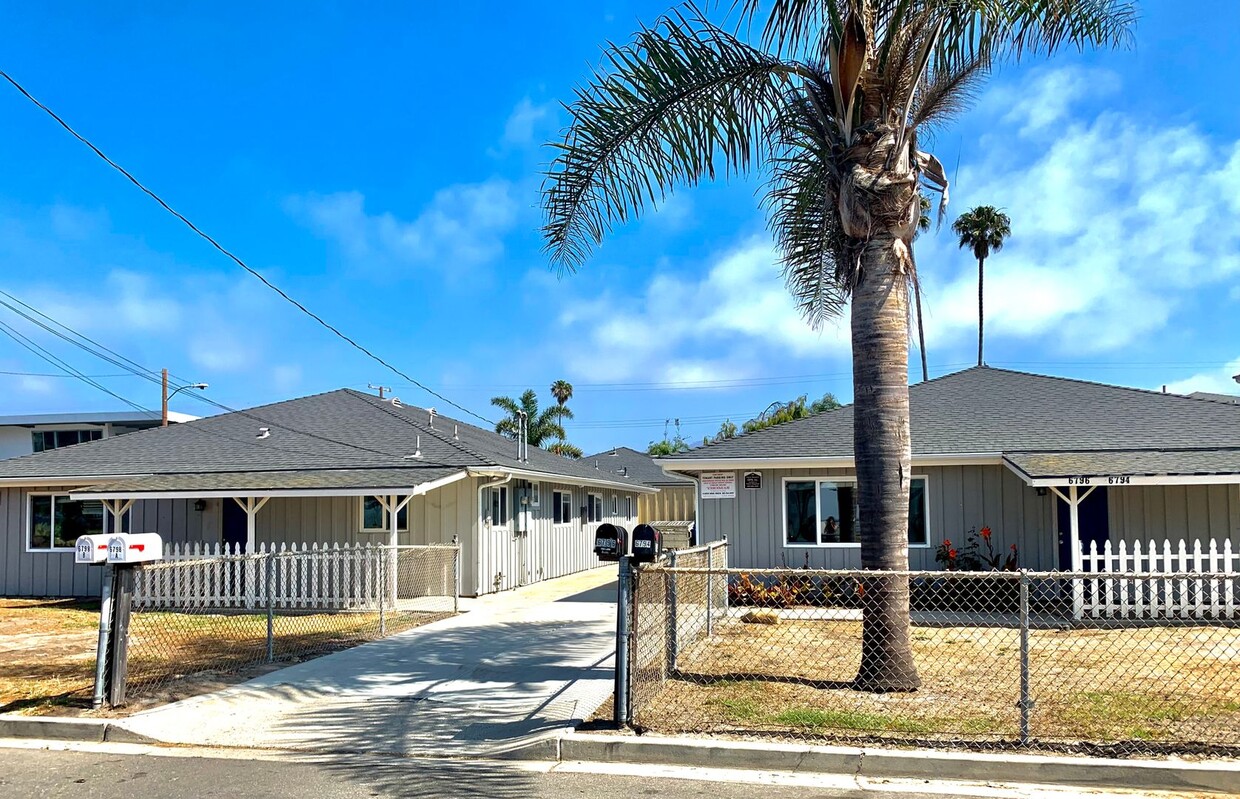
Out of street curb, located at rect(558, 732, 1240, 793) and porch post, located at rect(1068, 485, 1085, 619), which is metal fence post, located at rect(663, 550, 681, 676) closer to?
street curb, located at rect(558, 732, 1240, 793)

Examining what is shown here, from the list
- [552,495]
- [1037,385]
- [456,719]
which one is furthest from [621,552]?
[552,495]

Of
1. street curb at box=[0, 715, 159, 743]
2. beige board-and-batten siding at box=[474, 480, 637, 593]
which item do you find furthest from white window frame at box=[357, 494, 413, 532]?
street curb at box=[0, 715, 159, 743]

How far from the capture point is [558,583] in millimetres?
20266

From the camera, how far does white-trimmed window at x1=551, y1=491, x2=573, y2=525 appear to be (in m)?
22.1

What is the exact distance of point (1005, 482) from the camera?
14.8 metres

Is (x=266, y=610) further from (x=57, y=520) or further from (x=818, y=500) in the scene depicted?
(x=818, y=500)

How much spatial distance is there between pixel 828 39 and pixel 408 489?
9494mm

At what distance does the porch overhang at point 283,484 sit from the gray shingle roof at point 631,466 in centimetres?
1867

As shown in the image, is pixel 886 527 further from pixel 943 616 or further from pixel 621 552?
pixel 943 616

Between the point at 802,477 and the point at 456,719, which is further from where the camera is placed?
the point at 802,477

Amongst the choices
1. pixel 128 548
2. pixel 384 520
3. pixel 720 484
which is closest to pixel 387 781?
pixel 128 548

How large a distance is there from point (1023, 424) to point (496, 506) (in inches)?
376

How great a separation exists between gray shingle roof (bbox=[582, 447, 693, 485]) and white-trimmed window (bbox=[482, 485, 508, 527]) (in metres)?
16.4

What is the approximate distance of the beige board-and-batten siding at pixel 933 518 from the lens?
14641 millimetres
